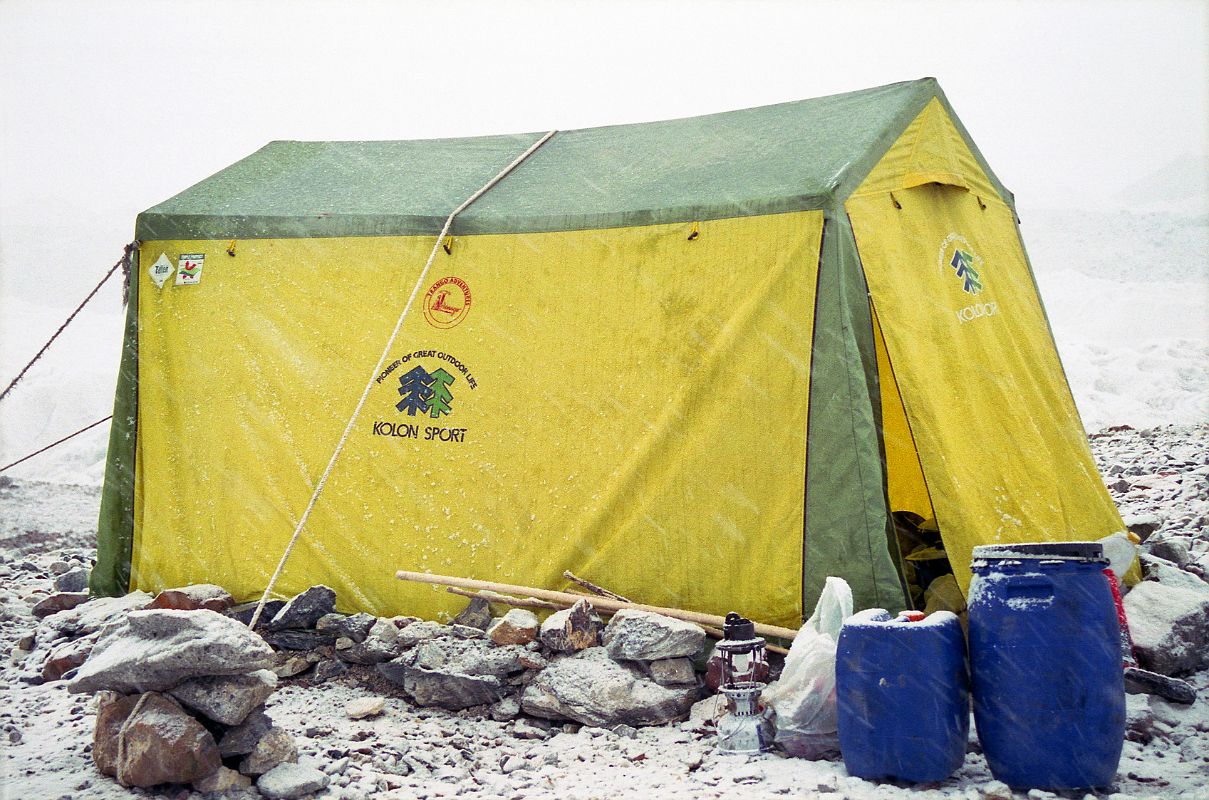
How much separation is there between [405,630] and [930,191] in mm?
3483

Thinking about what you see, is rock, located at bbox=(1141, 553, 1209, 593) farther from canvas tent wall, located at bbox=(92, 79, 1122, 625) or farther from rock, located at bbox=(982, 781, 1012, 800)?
rock, located at bbox=(982, 781, 1012, 800)

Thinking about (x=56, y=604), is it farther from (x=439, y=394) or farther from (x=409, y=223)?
(x=409, y=223)

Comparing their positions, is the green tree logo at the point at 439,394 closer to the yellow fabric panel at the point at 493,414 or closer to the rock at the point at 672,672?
the yellow fabric panel at the point at 493,414

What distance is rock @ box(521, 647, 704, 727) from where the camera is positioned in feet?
12.9

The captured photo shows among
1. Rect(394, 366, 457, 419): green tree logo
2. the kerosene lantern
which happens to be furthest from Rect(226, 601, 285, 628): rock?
the kerosene lantern

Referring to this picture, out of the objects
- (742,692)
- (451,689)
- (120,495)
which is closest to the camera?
(742,692)

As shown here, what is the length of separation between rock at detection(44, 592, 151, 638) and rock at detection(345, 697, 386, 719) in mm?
1445

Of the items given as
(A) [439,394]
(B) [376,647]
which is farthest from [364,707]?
(A) [439,394]

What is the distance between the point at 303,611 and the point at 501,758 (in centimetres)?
153

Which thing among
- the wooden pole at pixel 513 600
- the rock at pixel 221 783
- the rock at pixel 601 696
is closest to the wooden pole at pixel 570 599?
the wooden pole at pixel 513 600

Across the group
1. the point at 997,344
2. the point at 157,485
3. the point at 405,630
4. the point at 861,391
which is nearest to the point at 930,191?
the point at 997,344

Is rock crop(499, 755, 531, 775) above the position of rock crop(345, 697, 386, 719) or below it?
below

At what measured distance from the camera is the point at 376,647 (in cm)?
443

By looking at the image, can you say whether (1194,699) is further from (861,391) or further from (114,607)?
(114,607)
